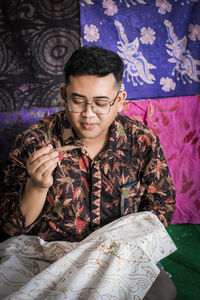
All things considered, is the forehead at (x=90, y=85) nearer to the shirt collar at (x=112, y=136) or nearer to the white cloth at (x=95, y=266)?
the shirt collar at (x=112, y=136)

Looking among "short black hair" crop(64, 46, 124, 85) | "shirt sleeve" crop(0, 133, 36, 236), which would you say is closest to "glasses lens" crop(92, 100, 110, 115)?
"short black hair" crop(64, 46, 124, 85)

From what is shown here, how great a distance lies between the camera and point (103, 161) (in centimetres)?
126

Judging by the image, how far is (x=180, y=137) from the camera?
1.91 m

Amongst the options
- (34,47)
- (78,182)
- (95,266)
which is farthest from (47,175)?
(34,47)

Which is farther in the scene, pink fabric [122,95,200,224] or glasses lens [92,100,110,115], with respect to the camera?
pink fabric [122,95,200,224]

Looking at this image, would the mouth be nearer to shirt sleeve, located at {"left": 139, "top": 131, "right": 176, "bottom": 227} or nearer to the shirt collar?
the shirt collar

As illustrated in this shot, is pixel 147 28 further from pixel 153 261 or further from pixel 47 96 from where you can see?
pixel 153 261

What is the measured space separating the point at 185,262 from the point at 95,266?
1.01m

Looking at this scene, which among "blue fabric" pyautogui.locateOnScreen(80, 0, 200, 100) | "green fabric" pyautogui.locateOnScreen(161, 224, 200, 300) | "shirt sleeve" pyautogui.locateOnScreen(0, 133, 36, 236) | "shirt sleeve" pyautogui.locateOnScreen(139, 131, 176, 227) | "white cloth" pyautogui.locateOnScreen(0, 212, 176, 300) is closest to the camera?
"white cloth" pyautogui.locateOnScreen(0, 212, 176, 300)

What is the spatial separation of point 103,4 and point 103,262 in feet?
4.75

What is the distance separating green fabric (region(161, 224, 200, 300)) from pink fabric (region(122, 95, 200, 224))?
0.28ft

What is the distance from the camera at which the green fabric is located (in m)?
1.47

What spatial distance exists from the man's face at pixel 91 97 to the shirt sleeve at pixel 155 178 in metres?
0.27

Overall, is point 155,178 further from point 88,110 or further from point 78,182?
point 88,110
